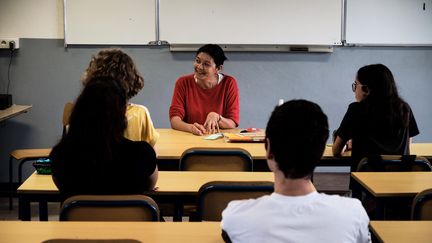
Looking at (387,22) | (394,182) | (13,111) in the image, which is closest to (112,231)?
(394,182)

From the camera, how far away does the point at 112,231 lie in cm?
221

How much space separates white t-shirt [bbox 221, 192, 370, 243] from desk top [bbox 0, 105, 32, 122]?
374 cm

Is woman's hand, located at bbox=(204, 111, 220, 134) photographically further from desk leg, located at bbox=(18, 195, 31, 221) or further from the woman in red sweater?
desk leg, located at bbox=(18, 195, 31, 221)

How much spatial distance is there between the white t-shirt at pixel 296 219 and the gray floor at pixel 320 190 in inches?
127

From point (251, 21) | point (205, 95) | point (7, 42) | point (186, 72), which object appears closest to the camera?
point (205, 95)

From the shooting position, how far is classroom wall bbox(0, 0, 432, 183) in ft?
19.0

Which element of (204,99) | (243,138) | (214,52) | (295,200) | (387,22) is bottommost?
(243,138)

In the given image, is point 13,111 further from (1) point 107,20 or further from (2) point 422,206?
(2) point 422,206

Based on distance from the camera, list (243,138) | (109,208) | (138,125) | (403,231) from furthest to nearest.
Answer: (243,138), (138,125), (109,208), (403,231)

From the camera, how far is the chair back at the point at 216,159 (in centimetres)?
335

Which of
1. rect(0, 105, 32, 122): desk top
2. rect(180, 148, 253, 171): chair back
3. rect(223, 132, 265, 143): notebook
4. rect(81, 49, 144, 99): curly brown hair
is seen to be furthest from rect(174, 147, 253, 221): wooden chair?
rect(0, 105, 32, 122): desk top

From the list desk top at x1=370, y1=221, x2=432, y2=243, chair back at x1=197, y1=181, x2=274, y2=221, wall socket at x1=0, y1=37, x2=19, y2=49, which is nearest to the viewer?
desk top at x1=370, y1=221, x2=432, y2=243

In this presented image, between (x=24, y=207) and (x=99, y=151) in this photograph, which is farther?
(x=24, y=207)

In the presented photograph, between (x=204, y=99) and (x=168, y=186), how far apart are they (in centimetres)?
185
